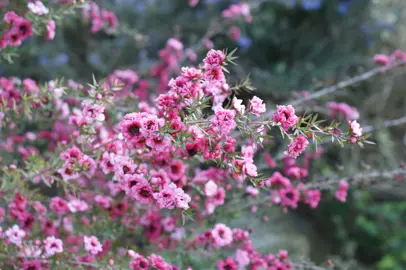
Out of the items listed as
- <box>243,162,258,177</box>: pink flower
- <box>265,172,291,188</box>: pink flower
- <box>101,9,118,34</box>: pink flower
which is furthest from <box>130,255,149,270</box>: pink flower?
<box>101,9,118,34</box>: pink flower

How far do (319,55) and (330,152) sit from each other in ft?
2.09

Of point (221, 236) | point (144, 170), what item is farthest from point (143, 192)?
point (221, 236)

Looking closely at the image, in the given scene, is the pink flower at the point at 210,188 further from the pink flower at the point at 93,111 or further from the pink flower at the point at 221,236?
the pink flower at the point at 93,111

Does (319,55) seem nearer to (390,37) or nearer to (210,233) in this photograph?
(390,37)

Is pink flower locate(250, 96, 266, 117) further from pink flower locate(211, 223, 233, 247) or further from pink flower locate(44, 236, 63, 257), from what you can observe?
pink flower locate(44, 236, 63, 257)

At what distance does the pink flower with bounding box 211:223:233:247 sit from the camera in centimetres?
153

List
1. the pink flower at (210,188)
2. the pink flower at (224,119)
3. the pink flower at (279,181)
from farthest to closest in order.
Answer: the pink flower at (279,181) < the pink flower at (210,188) < the pink flower at (224,119)

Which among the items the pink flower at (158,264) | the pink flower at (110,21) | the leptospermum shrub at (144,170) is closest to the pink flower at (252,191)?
the leptospermum shrub at (144,170)

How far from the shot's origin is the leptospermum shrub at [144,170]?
3.78 ft

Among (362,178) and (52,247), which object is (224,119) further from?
(362,178)

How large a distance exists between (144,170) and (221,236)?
0.45m

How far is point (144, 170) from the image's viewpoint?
1.21 metres

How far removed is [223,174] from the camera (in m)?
1.69

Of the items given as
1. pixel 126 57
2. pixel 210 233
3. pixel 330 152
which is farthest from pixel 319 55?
pixel 210 233
